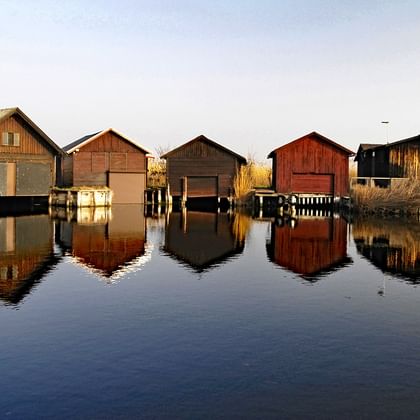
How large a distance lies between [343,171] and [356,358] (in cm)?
4430

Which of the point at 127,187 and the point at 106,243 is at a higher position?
the point at 127,187

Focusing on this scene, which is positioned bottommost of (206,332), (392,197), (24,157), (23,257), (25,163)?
(206,332)

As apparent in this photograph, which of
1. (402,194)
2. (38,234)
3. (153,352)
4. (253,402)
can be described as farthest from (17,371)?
(402,194)

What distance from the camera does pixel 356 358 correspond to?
31.3 ft

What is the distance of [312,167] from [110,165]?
724 inches

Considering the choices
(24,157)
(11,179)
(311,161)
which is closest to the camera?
(11,179)

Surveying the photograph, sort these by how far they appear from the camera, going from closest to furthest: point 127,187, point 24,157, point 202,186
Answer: point 24,157, point 127,187, point 202,186

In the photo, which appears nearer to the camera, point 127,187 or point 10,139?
point 10,139

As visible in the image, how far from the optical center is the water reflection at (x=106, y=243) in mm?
18328

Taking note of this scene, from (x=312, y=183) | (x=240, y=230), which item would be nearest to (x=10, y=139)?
(x=240, y=230)

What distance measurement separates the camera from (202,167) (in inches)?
2142

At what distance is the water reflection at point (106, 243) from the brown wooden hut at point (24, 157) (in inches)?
425

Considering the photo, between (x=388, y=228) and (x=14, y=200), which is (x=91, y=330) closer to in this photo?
(x=388, y=228)

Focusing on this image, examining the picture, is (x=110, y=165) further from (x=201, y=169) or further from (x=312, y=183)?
(x=312, y=183)
